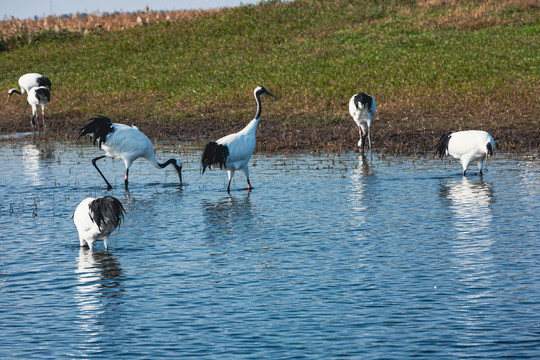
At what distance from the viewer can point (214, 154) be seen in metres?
14.4

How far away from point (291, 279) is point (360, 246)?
1788mm

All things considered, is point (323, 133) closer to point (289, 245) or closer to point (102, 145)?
point (102, 145)

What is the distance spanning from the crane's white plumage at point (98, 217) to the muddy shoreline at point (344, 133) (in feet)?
35.9

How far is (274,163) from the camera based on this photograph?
61.6 ft

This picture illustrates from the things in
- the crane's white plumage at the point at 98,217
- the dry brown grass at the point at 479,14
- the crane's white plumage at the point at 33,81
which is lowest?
the crane's white plumage at the point at 98,217

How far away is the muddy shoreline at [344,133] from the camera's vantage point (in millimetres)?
20328

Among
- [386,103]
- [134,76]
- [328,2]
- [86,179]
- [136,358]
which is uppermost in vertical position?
[328,2]

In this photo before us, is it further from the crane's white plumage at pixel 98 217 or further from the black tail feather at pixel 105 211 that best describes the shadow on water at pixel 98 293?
the black tail feather at pixel 105 211

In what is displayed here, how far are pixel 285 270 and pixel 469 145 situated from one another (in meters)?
7.44

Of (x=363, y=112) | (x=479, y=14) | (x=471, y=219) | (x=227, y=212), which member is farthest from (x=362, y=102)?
(x=479, y=14)

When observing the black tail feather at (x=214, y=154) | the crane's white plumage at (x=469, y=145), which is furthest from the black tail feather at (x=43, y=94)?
the crane's white plumage at (x=469, y=145)

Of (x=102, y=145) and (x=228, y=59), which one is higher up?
(x=228, y=59)

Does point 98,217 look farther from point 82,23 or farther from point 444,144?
point 82,23

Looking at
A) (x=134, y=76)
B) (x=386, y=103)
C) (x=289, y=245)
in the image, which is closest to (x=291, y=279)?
(x=289, y=245)
